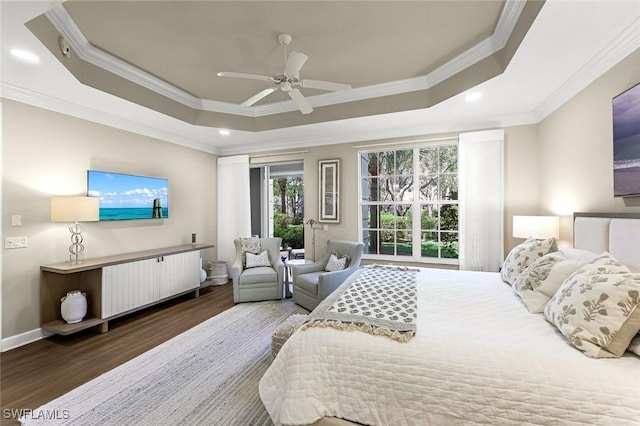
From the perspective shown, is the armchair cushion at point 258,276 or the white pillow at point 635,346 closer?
the white pillow at point 635,346

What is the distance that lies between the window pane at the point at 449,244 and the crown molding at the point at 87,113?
4508 mm

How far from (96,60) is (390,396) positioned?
3869mm

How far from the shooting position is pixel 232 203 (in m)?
5.30

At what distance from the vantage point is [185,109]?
382cm

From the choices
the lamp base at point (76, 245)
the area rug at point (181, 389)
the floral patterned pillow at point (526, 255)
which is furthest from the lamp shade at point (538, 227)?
the lamp base at point (76, 245)

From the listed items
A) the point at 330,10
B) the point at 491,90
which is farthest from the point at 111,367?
the point at 491,90

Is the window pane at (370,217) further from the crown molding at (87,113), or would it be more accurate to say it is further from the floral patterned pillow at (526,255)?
the crown molding at (87,113)

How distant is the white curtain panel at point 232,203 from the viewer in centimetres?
521

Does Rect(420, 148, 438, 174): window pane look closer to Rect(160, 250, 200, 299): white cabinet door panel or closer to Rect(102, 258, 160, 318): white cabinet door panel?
Rect(160, 250, 200, 299): white cabinet door panel

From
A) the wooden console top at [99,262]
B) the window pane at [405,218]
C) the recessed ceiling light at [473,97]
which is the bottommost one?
the wooden console top at [99,262]

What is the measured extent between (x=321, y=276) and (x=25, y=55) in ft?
11.2

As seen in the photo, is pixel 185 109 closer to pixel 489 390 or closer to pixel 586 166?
pixel 489 390

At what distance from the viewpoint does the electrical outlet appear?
2.71 meters

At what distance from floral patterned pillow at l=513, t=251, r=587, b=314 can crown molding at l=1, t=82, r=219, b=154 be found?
4.82 meters
